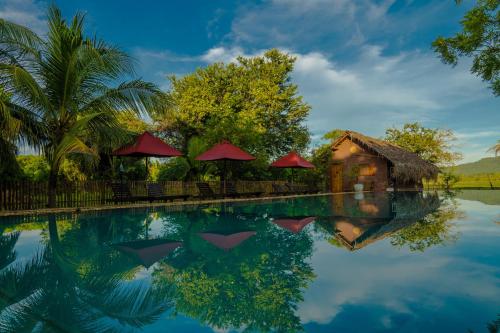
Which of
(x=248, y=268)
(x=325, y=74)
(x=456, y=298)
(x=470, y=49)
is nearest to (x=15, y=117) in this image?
(x=248, y=268)

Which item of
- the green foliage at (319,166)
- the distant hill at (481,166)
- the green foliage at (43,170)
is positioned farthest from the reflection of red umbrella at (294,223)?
the distant hill at (481,166)

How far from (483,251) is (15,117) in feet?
41.3

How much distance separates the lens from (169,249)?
582 cm

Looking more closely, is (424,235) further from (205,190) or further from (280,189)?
(280,189)

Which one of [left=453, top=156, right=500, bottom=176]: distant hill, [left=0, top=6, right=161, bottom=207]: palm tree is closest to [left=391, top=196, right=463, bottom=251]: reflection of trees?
[left=0, top=6, right=161, bottom=207]: palm tree

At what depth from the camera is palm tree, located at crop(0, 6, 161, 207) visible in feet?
33.8

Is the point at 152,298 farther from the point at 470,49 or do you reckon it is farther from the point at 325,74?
the point at 325,74

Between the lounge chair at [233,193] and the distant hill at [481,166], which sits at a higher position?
the distant hill at [481,166]

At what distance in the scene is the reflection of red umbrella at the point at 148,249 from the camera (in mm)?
5113

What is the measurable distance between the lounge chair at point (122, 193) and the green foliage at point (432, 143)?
113 ft

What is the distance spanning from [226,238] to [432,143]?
37.7 metres

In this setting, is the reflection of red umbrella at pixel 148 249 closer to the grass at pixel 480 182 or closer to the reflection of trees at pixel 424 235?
the reflection of trees at pixel 424 235

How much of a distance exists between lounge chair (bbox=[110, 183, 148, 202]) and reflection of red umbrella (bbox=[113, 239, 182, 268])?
23.9 feet

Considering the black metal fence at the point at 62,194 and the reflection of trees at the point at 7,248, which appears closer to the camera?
the reflection of trees at the point at 7,248
